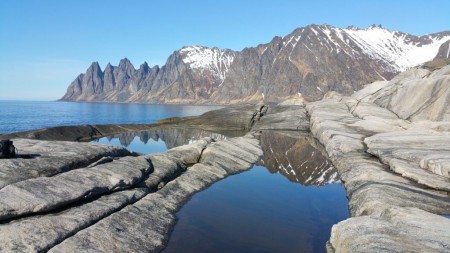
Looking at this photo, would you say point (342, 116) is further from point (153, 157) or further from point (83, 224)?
point (83, 224)

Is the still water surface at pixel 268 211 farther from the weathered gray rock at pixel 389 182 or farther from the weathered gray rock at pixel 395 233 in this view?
the weathered gray rock at pixel 395 233

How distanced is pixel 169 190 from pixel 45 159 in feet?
31.6

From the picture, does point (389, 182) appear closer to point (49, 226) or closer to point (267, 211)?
point (267, 211)

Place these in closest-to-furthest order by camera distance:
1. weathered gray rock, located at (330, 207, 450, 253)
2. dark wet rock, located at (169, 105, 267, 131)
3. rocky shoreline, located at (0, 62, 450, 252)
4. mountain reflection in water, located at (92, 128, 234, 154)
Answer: weathered gray rock, located at (330, 207, 450, 253) → rocky shoreline, located at (0, 62, 450, 252) → mountain reflection in water, located at (92, 128, 234, 154) → dark wet rock, located at (169, 105, 267, 131)

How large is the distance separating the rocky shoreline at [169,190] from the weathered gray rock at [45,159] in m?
0.07

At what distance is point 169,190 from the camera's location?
29.8 metres

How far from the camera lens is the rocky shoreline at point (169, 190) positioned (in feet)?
58.0

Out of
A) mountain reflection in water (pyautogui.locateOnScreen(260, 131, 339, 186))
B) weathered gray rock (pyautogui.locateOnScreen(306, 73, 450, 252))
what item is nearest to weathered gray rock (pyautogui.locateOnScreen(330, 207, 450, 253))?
weathered gray rock (pyautogui.locateOnScreen(306, 73, 450, 252))

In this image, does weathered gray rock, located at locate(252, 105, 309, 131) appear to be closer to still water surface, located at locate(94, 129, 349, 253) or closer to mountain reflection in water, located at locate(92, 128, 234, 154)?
mountain reflection in water, located at locate(92, 128, 234, 154)

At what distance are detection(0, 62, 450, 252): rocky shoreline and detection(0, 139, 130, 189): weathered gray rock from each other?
7cm

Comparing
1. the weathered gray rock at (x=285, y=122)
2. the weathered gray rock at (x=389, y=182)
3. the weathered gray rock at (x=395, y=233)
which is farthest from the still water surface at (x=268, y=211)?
the weathered gray rock at (x=285, y=122)

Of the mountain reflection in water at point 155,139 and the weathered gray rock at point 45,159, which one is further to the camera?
the mountain reflection in water at point 155,139

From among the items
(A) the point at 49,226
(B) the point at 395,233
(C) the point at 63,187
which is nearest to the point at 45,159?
(C) the point at 63,187

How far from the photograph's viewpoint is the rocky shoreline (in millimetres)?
17688
